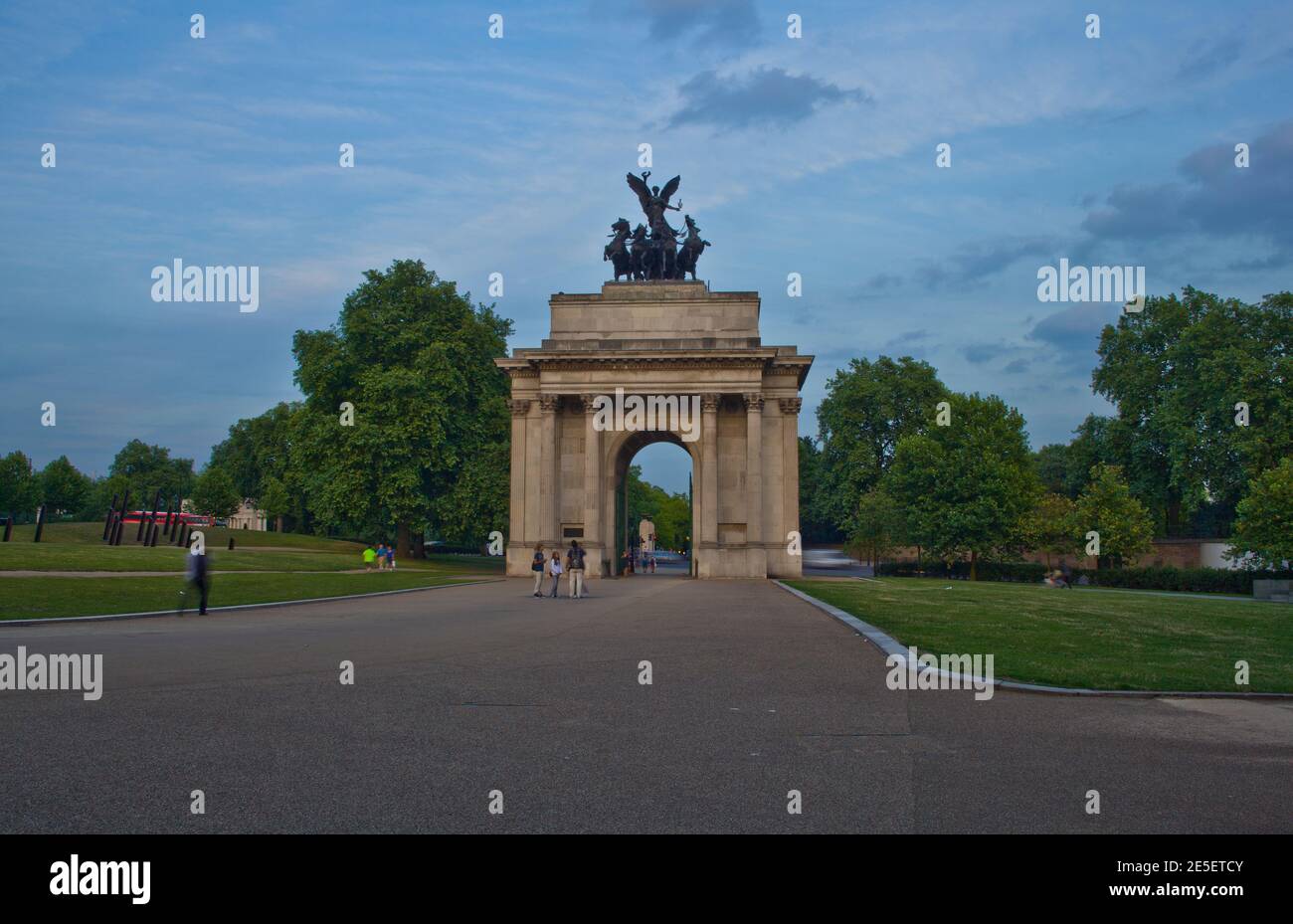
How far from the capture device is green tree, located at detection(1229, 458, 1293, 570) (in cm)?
4919

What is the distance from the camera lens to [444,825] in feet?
20.3

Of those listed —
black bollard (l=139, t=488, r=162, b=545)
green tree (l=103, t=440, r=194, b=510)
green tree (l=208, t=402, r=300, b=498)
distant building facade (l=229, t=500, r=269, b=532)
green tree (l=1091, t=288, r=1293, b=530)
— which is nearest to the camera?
black bollard (l=139, t=488, r=162, b=545)

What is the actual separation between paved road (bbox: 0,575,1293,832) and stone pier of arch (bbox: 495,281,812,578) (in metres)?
41.7

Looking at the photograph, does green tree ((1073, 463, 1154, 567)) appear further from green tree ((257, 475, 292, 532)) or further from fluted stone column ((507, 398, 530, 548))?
green tree ((257, 475, 292, 532))

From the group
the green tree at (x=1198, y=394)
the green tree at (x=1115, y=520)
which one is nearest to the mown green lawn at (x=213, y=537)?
the green tree at (x=1115, y=520)

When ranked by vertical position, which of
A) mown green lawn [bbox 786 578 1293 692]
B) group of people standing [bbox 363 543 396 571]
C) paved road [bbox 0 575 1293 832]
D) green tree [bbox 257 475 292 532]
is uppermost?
green tree [bbox 257 475 292 532]

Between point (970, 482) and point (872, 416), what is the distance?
28233 millimetres

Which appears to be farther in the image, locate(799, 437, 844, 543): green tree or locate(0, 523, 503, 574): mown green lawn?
locate(799, 437, 844, 543): green tree

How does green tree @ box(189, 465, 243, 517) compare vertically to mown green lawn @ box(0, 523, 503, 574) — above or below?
above

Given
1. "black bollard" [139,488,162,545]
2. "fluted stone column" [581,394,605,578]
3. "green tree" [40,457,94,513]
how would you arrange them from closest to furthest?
"black bollard" [139,488,162,545] < "fluted stone column" [581,394,605,578] < "green tree" [40,457,94,513]

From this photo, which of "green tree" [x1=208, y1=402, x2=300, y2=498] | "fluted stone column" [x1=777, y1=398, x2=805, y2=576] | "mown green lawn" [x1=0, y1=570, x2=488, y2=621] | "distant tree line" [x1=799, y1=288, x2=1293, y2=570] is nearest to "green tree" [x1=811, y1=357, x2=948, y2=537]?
"distant tree line" [x1=799, y1=288, x2=1293, y2=570]

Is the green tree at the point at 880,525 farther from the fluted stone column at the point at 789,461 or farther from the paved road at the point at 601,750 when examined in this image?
the paved road at the point at 601,750

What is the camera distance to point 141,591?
26641 millimetres

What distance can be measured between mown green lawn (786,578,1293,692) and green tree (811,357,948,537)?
61.3m
